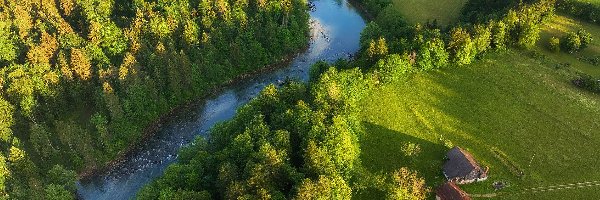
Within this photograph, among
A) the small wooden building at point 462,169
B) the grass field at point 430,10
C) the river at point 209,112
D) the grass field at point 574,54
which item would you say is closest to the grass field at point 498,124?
the small wooden building at point 462,169

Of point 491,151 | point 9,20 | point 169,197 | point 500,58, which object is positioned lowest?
point 491,151

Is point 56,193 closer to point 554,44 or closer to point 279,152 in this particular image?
→ point 279,152

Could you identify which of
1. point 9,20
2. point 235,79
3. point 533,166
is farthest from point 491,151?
point 9,20

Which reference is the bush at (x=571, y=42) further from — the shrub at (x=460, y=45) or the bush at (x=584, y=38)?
the shrub at (x=460, y=45)

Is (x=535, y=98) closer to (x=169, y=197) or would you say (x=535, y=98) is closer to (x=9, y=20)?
(x=169, y=197)

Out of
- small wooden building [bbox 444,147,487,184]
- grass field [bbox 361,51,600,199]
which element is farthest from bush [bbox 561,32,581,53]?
small wooden building [bbox 444,147,487,184]

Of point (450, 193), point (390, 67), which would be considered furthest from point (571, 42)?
point (450, 193)

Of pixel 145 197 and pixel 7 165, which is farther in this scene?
pixel 7 165
